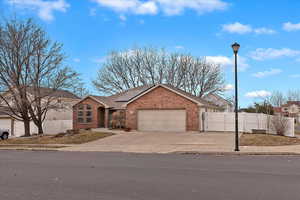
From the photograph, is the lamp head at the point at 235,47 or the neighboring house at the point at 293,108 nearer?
the lamp head at the point at 235,47

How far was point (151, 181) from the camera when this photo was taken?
9164mm

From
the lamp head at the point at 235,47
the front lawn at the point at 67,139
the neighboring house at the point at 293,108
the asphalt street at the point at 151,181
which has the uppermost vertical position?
the lamp head at the point at 235,47

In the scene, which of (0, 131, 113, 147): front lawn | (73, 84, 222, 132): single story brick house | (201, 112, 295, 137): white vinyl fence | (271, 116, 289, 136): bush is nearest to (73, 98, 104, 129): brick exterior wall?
(73, 84, 222, 132): single story brick house

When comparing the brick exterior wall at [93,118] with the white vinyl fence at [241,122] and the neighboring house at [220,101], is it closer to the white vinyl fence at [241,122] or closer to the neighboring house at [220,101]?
the white vinyl fence at [241,122]

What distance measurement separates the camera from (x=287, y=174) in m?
10.3

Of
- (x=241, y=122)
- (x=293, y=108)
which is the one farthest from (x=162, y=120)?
(x=293, y=108)

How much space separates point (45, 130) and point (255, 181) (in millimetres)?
31896

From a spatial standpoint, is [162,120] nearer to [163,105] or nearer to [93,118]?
[163,105]

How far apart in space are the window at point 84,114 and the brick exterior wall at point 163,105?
21.7ft

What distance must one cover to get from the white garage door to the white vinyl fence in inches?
81.2

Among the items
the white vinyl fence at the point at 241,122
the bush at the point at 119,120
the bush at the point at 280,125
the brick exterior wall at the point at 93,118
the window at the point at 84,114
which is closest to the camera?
the bush at the point at 280,125

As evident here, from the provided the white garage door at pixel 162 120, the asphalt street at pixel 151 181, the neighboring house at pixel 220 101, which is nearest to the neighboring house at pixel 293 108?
the neighboring house at pixel 220 101

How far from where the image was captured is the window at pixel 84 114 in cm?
3778

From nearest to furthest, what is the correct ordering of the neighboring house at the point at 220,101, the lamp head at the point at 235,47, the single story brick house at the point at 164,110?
the lamp head at the point at 235,47 < the single story brick house at the point at 164,110 < the neighboring house at the point at 220,101
